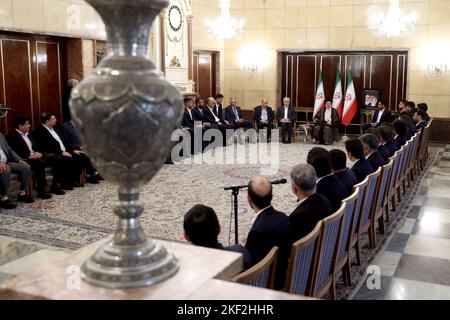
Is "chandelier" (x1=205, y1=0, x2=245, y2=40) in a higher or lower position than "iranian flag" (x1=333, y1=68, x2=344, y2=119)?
higher

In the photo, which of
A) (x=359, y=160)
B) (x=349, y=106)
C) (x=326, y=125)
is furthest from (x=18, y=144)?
(x=349, y=106)

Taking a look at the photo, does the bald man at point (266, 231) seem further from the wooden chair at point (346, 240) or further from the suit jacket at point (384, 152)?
the suit jacket at point (384, 152)

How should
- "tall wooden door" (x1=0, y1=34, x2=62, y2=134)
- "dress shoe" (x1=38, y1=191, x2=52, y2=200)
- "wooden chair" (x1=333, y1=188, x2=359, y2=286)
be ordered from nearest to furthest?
"wooden chair" (x1=333, y1=188, x2=359, y2=286) → "dress shoe" (x1=38, y1=191, x2=52, y2=200) → "tall wooden door" (x1=0, y1=34, x2=62, y2=134)

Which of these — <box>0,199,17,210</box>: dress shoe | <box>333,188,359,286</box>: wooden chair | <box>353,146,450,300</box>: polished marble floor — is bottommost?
<box>353,146,450,300</box>: polished marble floor

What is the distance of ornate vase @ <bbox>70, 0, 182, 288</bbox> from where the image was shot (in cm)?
130

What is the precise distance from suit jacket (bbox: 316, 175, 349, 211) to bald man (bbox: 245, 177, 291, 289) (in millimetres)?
1046

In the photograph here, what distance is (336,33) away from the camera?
13.8 metres

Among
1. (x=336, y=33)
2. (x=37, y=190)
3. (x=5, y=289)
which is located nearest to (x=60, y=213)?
(x=37, y=190)

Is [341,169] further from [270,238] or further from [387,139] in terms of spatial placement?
[387,139]

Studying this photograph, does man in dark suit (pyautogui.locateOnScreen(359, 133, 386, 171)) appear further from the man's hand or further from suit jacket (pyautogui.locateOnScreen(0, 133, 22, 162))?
suit jacket (pyautogui.locateOnScreen(0, 133, 22, 162))

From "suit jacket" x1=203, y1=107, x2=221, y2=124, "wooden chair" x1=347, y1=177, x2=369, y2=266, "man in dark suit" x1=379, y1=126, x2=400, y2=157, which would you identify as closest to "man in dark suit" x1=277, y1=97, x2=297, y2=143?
"suit jacket" x1=203, y1=107, x2=221, y2=124

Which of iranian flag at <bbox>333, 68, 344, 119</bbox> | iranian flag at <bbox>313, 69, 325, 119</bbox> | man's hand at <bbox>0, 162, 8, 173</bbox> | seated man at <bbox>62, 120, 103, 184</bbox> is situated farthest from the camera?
iranian flag at <bbox>313, 69, 325, 119</bbox>

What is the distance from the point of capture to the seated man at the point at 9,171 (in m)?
6.34

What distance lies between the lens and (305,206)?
134 inches
